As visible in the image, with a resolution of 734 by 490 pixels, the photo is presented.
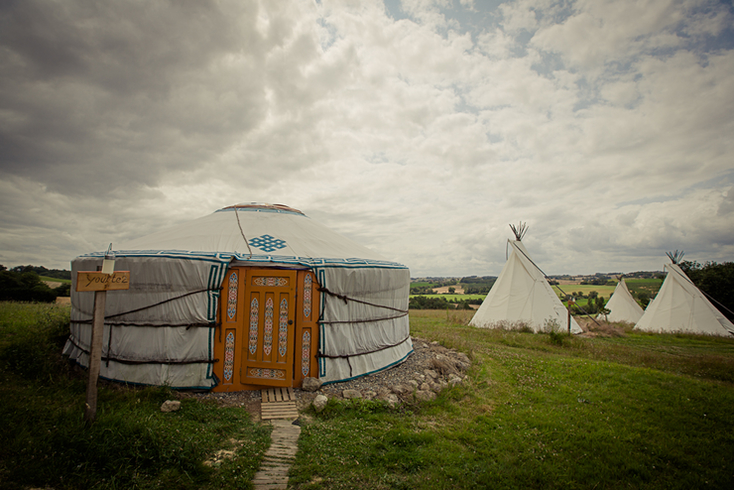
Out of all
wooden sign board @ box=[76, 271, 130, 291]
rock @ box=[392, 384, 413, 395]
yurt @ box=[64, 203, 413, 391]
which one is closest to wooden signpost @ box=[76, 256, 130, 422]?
wooden sign board @ box=[76, 271, 130, 291]

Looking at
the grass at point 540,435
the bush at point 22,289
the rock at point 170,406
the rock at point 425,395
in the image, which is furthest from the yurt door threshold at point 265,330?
the bush at point 22,289

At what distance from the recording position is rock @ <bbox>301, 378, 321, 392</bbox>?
4.55 metres

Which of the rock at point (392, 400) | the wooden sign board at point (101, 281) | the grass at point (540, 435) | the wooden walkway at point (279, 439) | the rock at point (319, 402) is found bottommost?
the grass at point (540, 435)

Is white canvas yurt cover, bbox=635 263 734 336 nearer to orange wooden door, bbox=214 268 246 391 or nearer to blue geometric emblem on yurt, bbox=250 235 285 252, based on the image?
blue geometric emblem on yurt, bbox=250 235 285 252

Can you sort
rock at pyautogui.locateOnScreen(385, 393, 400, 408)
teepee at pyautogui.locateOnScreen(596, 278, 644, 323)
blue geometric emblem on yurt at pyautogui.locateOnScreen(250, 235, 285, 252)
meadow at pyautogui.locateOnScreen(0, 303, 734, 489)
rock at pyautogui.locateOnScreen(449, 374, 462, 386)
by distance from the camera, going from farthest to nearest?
1. teepee at pyautogui.locateOnScreen(596, 278, 644, 323)
2. blue geometric emblem on yurt at pyautogui.locateOnScreen(250, 235, 285, 252)
3. rock at pyautogui.locateOnScreen(449, 374, 462, 386)
4. rock at pyautogui.locateOnScreen(385, 393, 400, 408)
5. meadow at pyautogui.locateOnScreen(0, 303, 734, 489)

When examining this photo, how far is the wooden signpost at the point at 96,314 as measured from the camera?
9.13 ft

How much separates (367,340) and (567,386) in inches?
125

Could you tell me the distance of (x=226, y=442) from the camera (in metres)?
3.05

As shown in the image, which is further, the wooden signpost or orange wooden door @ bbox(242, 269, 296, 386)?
orange wooden door @ bbox(242, 269, 296, 386)

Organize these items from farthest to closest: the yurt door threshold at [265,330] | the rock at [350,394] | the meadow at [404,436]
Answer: the yurt door threshold at [265,330], the rock at [350,394], the meadow at [404,436]

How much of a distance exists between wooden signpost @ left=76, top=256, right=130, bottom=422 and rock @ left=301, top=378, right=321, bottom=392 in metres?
2.34

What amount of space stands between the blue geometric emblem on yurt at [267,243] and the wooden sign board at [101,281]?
6.94 ft

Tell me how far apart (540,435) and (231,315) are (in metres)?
4.09

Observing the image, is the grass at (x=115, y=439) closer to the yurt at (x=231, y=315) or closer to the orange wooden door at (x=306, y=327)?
the yurt at (x=231, y=315)
